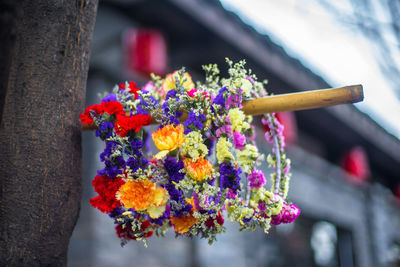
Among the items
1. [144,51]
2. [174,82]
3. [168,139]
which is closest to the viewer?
[168,139]

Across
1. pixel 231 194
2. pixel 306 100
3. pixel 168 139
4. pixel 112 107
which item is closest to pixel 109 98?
pixel 112 107

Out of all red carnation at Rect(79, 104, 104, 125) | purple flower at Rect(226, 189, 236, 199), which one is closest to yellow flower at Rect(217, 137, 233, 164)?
purple flower at Rect(226, 189, 236, 199)

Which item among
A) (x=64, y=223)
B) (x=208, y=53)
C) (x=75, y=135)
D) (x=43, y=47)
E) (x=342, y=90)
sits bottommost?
(x=64, y=223)

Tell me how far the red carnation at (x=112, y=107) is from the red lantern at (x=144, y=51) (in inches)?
77.9

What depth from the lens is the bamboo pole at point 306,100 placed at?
4.50ft

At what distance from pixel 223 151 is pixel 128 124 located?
13.4 inches

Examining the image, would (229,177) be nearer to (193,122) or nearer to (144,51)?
(193,122)

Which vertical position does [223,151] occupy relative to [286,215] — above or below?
above

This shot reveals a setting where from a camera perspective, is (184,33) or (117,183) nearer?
(117,183)

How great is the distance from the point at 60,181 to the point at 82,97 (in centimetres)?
34

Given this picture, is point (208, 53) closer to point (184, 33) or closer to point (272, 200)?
point (184, 33)

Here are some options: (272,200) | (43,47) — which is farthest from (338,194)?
(43,47)

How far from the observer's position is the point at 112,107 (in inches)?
57.9

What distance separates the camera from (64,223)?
1387 mm
